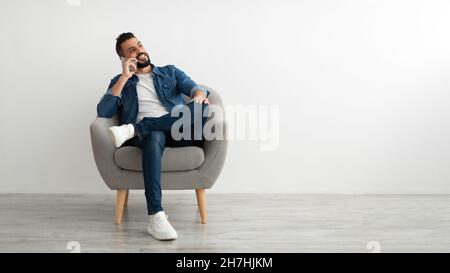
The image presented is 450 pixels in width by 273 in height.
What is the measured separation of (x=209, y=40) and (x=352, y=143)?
127 centimetres

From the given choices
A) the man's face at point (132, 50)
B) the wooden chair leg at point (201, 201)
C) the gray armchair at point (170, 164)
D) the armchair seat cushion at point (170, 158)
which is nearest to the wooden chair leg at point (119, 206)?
the gray armchair at point (170, 164)


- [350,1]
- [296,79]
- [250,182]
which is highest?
[350,1]

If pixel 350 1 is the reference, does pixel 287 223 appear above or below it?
below

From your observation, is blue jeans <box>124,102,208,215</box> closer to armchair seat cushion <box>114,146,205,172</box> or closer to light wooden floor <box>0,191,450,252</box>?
armchair seat cushion <box>114,146,205,172</box>

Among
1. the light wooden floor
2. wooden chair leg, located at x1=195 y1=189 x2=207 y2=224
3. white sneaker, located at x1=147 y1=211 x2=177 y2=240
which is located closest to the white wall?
the light wooden floor

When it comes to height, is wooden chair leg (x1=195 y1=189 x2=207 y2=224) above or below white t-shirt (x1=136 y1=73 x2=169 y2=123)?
below

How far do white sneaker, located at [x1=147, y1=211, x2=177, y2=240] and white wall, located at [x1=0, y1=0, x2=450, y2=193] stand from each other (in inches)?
47.7

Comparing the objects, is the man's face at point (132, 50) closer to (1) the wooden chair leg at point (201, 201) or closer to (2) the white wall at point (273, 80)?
(2) the white wall at point (273, 80)

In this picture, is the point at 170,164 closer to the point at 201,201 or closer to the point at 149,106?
the point at 201,201

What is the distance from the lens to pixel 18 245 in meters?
2.79

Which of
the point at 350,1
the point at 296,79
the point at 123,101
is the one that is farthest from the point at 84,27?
the point at 350,1

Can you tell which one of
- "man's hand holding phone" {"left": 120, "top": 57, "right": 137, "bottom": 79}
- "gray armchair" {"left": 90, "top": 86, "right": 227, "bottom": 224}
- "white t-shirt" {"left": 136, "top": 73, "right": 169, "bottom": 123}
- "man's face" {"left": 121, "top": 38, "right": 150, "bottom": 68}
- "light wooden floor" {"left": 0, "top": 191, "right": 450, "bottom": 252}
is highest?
"man's face" {"left": 121, "top": 38, "right": 150, "bottom": 68}

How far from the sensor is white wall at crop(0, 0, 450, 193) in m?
4.03
